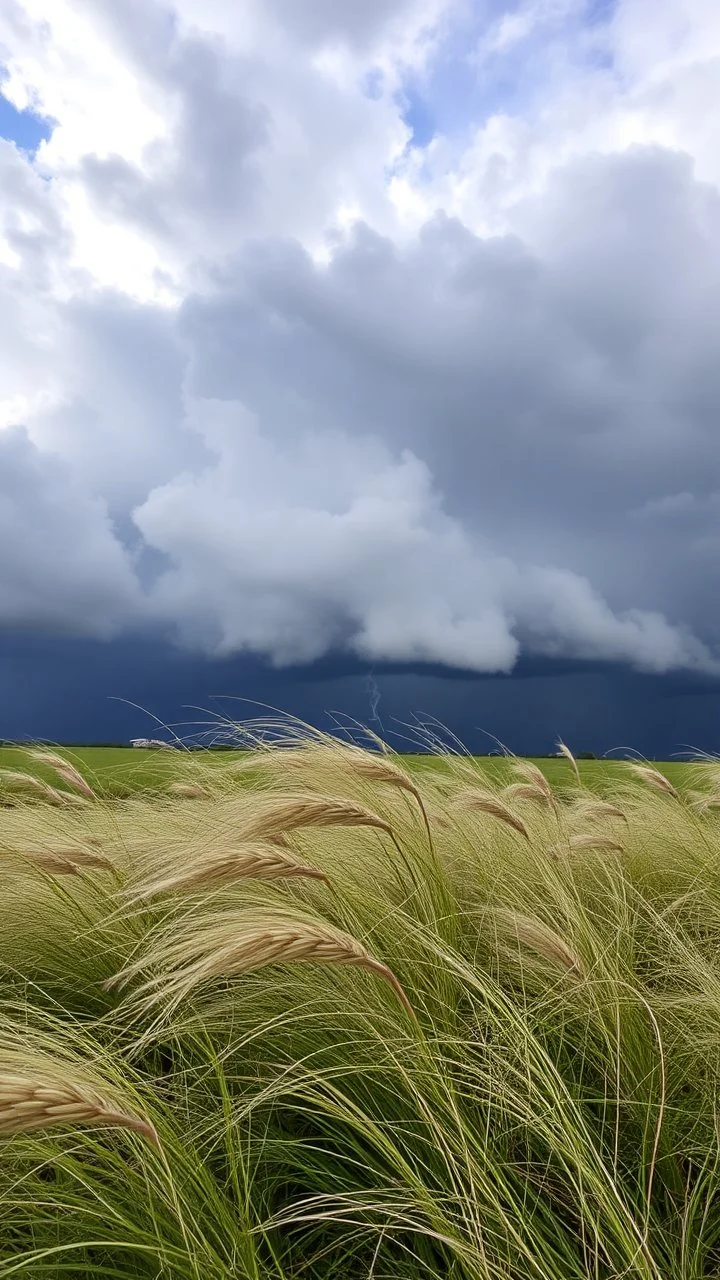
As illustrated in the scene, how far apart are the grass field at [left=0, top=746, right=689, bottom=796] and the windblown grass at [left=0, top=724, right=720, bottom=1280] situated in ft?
5.04

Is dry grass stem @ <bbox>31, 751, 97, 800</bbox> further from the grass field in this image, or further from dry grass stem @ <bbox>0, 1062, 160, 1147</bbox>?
dry grass stem @ <bbox>0, 1062, 160, 1147</bbox>

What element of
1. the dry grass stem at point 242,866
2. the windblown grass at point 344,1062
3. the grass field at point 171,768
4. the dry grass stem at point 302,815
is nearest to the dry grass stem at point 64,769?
the grass field at point 171,768

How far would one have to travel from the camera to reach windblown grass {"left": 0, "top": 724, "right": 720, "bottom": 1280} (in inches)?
60.3

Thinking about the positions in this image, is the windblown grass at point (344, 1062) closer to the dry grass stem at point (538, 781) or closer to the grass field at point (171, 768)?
the dry grass stem at point (538, 781)

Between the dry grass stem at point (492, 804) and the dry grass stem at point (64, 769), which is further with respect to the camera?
the dry grass stem at point (64, 769)

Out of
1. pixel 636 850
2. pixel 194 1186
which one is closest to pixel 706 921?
pixel 636 850

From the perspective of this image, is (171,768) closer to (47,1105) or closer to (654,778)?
(654,778)

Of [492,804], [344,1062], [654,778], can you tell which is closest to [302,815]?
[344,1062]

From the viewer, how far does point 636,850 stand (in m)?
4.89

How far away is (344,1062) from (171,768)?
4694mm

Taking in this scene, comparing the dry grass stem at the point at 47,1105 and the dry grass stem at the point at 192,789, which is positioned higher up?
the dry grass stem at the point at 47,1105

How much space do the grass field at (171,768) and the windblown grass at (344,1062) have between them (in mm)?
1536

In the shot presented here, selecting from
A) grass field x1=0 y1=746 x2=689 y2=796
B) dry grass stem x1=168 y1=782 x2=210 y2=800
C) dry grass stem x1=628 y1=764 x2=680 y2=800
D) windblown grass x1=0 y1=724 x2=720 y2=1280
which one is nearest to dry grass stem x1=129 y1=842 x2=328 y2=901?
windblown grass x1=0 y1=724 x2=720 y2=1280

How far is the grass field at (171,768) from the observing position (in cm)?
579
